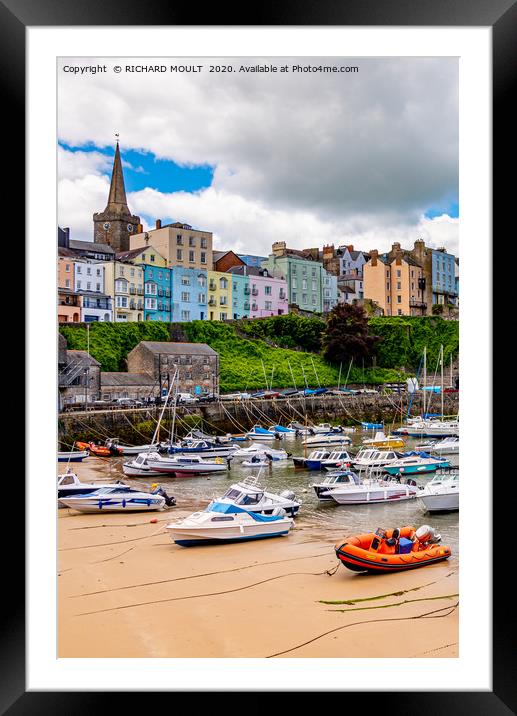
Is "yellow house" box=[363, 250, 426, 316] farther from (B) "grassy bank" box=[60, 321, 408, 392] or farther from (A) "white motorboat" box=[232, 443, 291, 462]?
(A) "white motorboat" box=[232, 443, 291, 462]

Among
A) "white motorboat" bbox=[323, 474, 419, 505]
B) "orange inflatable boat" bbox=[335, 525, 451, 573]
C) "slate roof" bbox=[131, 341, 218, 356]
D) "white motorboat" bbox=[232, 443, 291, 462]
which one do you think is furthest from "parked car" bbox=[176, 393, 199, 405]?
"orange inflatable boat" bbox=[335, 525, 451, 573]

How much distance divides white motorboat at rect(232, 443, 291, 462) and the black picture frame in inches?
246

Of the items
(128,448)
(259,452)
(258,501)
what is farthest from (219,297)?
(259,452)

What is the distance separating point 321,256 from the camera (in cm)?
604

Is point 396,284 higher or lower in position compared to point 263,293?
higher

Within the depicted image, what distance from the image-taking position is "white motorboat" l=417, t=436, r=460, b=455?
774 centimetres

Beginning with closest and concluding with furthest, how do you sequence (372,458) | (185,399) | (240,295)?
(240,295) < (185,399) < (372,458)

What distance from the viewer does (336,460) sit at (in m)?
8.43

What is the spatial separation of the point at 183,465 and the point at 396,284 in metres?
3.76

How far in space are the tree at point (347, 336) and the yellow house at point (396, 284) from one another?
0.30m

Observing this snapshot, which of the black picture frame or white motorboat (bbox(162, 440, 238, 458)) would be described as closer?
the black picture frame

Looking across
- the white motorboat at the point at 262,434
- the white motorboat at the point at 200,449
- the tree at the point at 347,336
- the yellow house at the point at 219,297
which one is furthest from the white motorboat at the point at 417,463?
the yellow house at the point at 219,297

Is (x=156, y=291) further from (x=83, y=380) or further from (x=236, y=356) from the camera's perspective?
(x=236, y=356)
